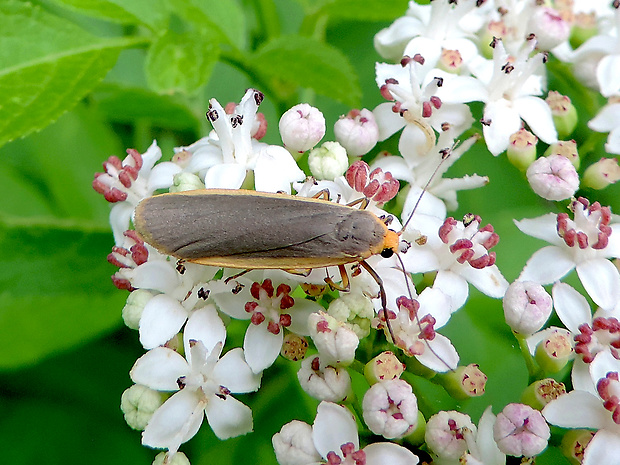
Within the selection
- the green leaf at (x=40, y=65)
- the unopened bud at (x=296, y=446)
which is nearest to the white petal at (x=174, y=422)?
the unopened bud at (x=296, y=446)

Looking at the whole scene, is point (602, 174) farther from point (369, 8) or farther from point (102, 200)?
point (102, 200)

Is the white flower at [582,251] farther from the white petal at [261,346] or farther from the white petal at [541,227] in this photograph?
the white petal at [261,346]

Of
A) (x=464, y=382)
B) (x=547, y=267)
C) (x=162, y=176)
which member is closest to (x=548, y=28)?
(x=547, y=267)

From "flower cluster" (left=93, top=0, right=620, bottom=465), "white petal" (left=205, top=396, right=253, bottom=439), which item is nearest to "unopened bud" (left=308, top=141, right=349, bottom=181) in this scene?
"flower cluster" (left=93, top=0, right=620, bottom=465)

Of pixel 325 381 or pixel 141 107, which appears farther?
pixel 141 107

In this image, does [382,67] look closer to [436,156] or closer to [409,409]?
[436,156]

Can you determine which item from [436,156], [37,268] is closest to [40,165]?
[37,268]
